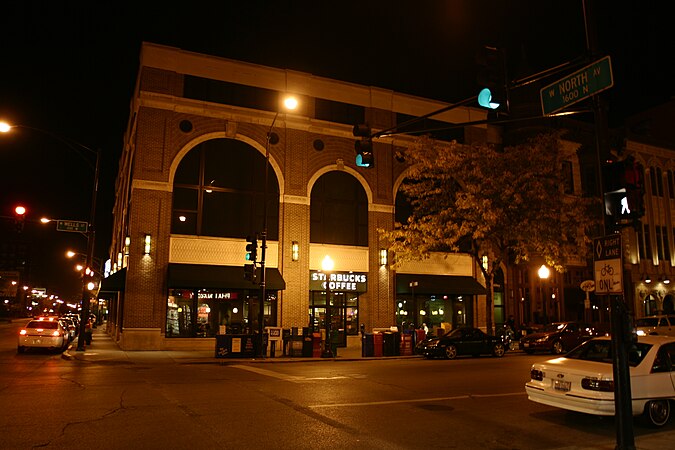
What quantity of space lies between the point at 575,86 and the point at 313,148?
23.1 meters

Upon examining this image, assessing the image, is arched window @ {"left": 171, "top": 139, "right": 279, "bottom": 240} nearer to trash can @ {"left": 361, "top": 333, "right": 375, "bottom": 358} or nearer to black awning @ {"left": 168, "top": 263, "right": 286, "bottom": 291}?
black awning @ {"left": 168, "top": 263, "right": 286, "bottom": 291}

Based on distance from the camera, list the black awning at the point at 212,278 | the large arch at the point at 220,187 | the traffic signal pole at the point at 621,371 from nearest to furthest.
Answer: the traffic signal pole at the point at 621,371
the black awning at the point at 212,278
the large arch at the point at 220,187

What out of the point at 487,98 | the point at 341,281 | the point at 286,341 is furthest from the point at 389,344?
the point at 487,98

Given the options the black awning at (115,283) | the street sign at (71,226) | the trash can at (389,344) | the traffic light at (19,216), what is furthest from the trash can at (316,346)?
the traffic light at (19,216)

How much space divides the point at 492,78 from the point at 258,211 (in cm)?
2124

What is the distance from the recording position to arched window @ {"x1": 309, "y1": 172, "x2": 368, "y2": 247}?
30375 mm

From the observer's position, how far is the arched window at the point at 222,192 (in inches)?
1078

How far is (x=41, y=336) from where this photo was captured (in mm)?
24359

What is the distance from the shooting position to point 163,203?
26625mm

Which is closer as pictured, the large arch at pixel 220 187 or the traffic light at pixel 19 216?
the traffic light at pixel 19 216

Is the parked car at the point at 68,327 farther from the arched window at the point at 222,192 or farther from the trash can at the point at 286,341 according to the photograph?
the trash can at the point at 286,341

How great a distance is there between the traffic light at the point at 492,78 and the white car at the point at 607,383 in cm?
465

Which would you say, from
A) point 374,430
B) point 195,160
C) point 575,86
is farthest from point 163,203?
point 575,86

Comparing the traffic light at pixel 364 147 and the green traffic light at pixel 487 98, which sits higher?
the traffic light at pixel 364 147
